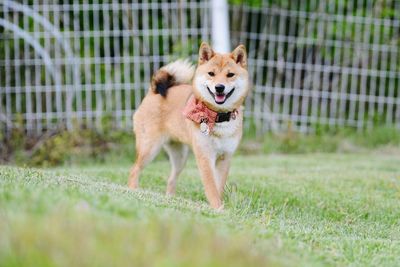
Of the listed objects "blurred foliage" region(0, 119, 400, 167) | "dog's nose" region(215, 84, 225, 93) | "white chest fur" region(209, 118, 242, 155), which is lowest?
"blurred foliage" region(0, 119, 400, 167)

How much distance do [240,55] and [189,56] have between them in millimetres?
3738

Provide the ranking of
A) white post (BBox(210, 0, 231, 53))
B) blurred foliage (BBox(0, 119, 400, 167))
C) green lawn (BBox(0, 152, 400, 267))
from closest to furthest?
green lawn (BBox(0, 152, 400, 267)) → blurred foliage (BBox(0, 119, 400, 167)) → white post (BBox(210, 0, 231, 53))

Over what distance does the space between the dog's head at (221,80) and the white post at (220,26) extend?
3.57 metres

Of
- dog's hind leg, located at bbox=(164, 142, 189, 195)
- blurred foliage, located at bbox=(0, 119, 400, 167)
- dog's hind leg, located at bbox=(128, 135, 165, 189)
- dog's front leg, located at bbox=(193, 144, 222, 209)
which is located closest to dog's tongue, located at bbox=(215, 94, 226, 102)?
dog's front leg, located at bbox=(193, 144, 222, 209)

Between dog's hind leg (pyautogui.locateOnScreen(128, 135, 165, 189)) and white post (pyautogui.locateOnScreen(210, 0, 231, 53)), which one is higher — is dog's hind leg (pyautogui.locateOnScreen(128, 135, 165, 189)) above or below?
below

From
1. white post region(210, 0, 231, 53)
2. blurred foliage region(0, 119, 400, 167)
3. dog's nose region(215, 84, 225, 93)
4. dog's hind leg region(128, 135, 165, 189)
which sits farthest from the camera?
white post region(210, 0, 231, 53)

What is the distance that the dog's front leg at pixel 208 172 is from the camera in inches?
192

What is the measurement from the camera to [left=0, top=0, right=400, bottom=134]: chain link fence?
8891 mm

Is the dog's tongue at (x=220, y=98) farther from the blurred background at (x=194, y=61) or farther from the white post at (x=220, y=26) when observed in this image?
the white post at (x=220, y=26)

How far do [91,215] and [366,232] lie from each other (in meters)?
2.25

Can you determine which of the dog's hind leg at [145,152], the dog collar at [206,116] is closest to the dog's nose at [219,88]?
the dog collar at [206,116]

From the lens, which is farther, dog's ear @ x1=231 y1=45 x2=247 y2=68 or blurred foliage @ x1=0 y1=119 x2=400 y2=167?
A: blurred foliage @ x1=0 y1=119 x2=400 y2=167

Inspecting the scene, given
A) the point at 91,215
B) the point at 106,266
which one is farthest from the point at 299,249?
the point at 106,266

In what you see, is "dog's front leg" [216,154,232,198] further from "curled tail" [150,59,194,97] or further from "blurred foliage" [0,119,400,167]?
"blurred foliage" [0,119,400,167]
